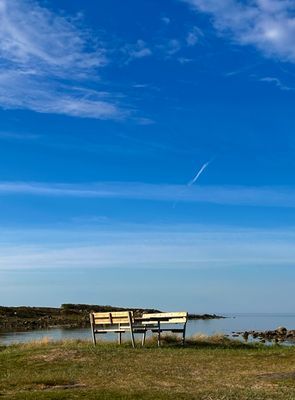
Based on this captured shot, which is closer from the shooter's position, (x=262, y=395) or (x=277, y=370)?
(x=262, y=395)

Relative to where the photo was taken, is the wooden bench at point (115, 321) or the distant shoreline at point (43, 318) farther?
the distant shoreline at point (43, 318)

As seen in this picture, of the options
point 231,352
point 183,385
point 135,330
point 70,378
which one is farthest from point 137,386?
point 135,330

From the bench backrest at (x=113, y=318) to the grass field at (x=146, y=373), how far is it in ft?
4.38

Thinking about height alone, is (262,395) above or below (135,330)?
below

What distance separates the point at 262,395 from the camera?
11.1 meters

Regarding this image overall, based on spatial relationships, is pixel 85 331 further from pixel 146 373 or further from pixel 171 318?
pixel 146 373

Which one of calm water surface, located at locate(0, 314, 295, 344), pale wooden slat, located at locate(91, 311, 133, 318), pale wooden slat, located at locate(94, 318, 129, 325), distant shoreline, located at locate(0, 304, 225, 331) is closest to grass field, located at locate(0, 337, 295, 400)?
pale wooden slat, located at locate(94, 318, 129, 325)

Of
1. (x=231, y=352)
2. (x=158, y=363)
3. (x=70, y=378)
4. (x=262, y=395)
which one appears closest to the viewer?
(x=262, y=395)

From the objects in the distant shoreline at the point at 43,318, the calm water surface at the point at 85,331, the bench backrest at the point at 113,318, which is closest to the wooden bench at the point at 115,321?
the bench backrest at the point at 113,318

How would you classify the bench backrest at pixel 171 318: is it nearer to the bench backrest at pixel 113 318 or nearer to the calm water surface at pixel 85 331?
the bench backrest at pixel 113 318

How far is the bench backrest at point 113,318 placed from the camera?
22188 millimetres

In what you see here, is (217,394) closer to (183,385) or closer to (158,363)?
(183,385)

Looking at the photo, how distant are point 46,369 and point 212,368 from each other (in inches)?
166

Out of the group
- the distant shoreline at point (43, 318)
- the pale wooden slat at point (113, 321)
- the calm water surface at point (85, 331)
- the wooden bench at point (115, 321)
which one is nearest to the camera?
the wooden bench at point (115, 321)
